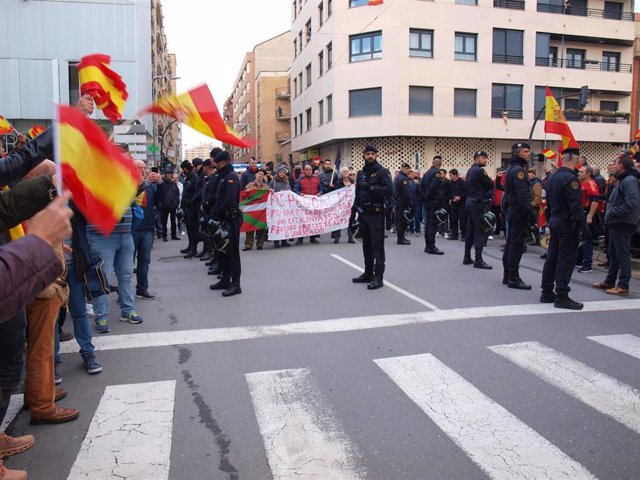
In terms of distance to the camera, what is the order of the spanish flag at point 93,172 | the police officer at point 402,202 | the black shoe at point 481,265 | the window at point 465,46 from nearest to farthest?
the spanish flag at point 93,172, the black shoe at point 481,265, the police officer at point 402,202, the window at point 465,46

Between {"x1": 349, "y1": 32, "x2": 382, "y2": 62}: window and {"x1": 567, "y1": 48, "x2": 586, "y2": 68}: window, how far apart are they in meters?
13.4

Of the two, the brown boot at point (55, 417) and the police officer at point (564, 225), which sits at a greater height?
the police officer at point (564, 225)

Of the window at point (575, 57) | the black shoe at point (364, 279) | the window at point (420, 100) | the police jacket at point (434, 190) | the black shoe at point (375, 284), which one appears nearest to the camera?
the black shoe at point (375, 284)

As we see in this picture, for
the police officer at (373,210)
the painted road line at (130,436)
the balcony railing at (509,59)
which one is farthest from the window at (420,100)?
the painted road line at (130,436)

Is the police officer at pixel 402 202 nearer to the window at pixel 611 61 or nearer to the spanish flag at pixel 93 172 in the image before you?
the spanish flag at pixel 93 172

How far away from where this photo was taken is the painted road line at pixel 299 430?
311cm

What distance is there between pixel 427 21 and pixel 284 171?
2163 centimetres

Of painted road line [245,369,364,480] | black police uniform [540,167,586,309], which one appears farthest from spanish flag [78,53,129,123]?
black police uniform [540,167,586,309]

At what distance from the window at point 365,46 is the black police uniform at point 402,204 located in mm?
19726

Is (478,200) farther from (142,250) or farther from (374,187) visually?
(142,250)

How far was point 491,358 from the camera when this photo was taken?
197 inches

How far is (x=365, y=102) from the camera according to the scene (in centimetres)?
3269

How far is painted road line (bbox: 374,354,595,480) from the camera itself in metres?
3.11

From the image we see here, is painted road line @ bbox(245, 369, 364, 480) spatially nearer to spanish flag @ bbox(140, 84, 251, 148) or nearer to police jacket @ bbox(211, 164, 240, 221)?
spanish flag @ bbox(140, 84, 251, 148)
